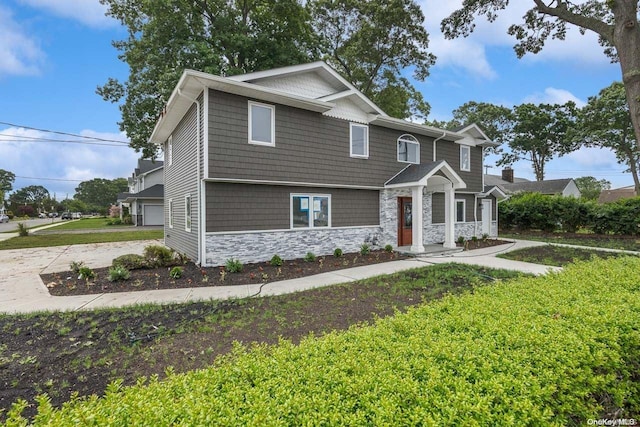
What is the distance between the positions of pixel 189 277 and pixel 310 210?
4.43 m

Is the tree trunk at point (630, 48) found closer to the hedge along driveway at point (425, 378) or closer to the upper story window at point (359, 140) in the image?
the upper story window at point (359, 140)

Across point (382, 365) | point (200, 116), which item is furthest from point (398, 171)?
point (382, 365)

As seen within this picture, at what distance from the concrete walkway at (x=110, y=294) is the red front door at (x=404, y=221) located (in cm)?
199

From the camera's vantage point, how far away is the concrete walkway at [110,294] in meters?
5.80

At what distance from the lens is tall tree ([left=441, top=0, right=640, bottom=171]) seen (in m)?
7.41

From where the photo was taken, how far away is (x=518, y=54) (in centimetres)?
1214

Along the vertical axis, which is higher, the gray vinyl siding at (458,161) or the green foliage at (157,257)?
the gray vinyl siding at (458,161)

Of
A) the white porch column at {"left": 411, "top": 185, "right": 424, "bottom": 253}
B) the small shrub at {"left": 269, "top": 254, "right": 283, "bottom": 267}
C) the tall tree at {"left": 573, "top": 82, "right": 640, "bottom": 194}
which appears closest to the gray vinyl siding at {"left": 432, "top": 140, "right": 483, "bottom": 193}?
the white porch column at {"left": 411, "top": 185, "right": 424, "bottom": 253}

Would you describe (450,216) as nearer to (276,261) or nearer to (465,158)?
(465,158)

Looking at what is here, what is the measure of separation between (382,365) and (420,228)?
10.3 m

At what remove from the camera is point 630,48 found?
24.3ft

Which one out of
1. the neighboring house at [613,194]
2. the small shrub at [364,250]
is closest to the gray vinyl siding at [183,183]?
the small shrub at [364,250]

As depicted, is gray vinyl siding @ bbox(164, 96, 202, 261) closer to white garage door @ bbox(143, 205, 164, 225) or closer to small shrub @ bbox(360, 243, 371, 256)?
small shrub @ bbox(360, 243, 371, 256)

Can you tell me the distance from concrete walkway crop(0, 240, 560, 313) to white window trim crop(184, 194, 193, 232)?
8.61 ft
